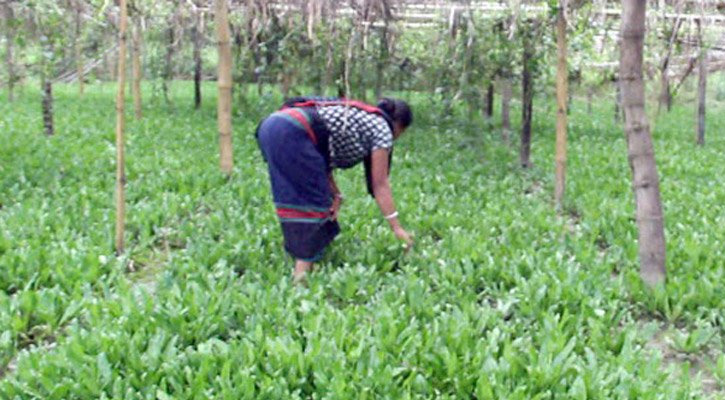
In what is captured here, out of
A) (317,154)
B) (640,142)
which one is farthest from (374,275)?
(640,142)

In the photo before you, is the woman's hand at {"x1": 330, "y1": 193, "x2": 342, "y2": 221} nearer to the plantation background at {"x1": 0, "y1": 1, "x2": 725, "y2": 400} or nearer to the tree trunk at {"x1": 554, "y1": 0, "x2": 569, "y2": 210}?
the plantation background at {"x1": 0, "y1": 1, "x2": 725, "y2": 400}

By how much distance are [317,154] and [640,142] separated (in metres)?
1.93

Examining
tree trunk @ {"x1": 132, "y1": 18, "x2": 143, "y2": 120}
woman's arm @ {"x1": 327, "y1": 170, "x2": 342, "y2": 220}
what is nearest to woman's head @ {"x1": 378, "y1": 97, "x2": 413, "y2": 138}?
woman's arm @ {"x1": 327, "y1": 170, "x2": 342, "y2": 220}

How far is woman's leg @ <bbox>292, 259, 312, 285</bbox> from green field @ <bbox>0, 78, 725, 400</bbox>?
0.13 metres

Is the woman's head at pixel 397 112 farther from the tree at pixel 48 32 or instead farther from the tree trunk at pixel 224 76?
the tree at pixel 48 32

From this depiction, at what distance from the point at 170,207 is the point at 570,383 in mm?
4194

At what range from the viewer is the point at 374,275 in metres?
5.27

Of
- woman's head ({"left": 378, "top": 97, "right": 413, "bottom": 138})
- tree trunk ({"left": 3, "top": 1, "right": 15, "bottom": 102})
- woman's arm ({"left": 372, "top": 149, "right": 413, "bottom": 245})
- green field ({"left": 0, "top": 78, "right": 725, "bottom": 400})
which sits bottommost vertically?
green field ({"left": 0, "top": 78, "right": 725, "bottom": 400})

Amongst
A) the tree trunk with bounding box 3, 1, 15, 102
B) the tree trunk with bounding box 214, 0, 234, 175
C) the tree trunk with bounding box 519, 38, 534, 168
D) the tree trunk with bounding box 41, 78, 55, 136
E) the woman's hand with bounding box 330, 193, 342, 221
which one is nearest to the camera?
the woman's hand with bounding box 330, 193, 342, 221

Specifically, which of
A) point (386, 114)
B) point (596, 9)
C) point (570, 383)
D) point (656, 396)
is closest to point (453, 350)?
point (570, 383)

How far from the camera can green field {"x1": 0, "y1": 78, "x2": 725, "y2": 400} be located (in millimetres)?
3721

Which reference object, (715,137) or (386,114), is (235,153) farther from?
(715,137)

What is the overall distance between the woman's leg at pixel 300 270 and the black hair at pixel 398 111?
106 cm

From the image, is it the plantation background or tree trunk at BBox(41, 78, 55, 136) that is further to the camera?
tree trunk at BBox(41, 78, 55, 136)
